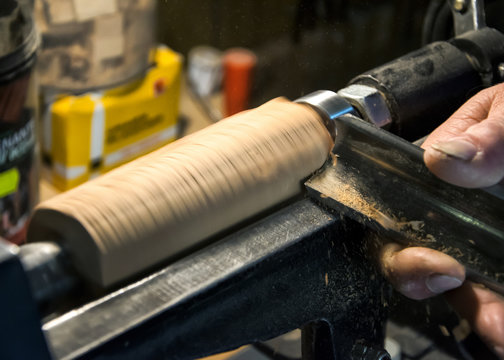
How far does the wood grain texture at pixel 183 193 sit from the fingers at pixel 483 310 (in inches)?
7.9

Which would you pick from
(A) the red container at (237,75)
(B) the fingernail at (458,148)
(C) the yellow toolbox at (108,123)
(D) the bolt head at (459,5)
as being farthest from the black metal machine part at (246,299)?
(A) the red container at (237,75)

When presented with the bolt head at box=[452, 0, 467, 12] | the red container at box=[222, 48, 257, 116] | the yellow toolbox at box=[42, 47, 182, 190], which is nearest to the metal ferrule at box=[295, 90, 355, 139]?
the bolt head at box=[452, 0, 467, 12]

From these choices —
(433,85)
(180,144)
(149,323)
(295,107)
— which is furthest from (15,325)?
(433,85)

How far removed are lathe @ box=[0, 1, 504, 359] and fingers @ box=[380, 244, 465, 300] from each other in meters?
0.01

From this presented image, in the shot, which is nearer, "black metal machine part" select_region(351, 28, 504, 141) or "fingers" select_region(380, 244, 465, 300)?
"fingers" select_region(380, 244, 465, 300)

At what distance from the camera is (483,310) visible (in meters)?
0.61

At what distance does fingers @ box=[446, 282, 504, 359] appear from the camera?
594 millimetres

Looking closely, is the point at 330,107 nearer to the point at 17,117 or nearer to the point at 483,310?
the point at 483,310

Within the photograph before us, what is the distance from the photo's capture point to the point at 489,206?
0.53m

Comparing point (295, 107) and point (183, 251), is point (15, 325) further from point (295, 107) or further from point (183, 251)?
point (295, 107)

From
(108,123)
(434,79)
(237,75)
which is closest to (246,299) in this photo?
(434,79)

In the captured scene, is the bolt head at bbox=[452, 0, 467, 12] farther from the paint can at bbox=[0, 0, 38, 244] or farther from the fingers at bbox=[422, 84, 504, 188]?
the paint can at bbox=[0, 0, 38, 244]

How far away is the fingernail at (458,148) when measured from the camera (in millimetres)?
508

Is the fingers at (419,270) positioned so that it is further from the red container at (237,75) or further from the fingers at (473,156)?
the red container at (237,75)
